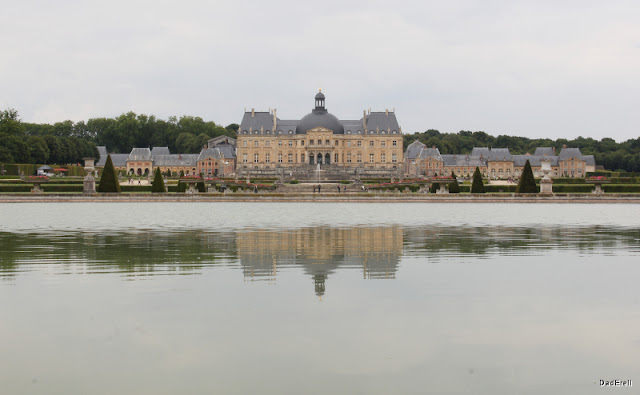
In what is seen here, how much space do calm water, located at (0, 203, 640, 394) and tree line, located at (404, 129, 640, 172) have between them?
394 ft

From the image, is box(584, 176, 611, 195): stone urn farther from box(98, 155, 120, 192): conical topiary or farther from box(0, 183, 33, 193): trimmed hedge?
box(0, 183, 33, 193): trimmed hedge

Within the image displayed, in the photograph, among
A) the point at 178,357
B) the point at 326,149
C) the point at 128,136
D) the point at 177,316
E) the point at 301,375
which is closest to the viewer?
the point at 301,375

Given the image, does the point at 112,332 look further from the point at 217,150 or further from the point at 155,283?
the point at 217,150

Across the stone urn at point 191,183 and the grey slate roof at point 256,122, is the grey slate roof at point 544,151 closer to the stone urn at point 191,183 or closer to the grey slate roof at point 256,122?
the grey slate roof at point 256,122

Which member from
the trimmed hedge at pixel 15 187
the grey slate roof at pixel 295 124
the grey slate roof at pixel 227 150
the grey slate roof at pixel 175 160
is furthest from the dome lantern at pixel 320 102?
the trimmed hedge at pixel 15 187

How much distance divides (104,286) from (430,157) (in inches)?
4428

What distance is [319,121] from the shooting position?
113188 millimetres

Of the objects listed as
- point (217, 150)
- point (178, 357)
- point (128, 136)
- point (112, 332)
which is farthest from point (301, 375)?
point (128, 136)

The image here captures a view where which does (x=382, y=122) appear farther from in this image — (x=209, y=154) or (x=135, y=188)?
(x=135, y=188)

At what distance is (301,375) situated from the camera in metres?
6.56

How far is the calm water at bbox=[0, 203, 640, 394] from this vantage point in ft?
21.4

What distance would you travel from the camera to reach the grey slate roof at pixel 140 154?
12269cm

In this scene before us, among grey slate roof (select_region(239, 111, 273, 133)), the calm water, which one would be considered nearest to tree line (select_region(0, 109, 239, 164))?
grey slate roof (select_region(239, 111, 273, 133))

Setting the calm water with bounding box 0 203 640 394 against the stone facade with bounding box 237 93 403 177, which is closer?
the calm water with bounding box 0 203 640 394
